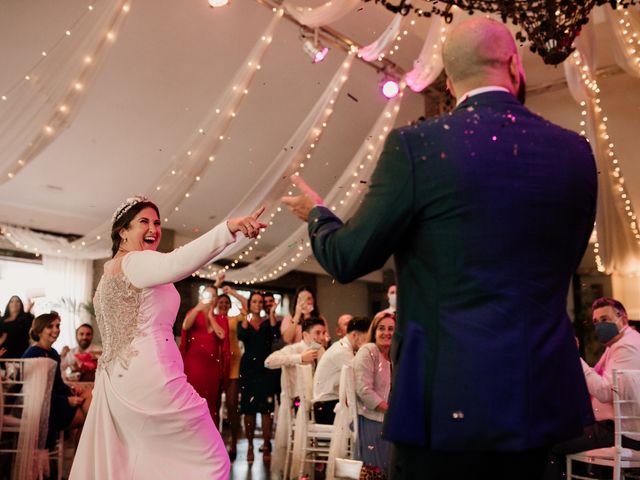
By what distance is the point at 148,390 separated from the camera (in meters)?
2.73

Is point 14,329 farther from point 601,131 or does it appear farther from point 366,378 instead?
point 601,131

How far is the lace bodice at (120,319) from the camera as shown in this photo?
2.82 meters

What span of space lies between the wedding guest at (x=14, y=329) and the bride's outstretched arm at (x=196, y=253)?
479cm

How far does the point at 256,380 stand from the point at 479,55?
5.95 m

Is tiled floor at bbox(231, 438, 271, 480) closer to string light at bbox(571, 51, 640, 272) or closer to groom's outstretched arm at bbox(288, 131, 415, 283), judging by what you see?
string light at bbox(571, 51, 640, 272)

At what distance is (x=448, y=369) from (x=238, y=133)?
734 centimetres

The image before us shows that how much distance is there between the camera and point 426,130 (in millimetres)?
1208

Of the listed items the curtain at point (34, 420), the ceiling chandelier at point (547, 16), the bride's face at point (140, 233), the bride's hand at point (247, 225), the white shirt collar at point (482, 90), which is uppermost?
the ceiling chandelier at point (547, 16)

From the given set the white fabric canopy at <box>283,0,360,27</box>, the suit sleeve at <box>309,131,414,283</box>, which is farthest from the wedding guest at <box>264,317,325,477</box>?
the suit sleeve at <box>309,131,414,283</box>

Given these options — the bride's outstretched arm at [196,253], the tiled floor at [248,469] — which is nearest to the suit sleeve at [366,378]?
the tiled floor at [248,469]

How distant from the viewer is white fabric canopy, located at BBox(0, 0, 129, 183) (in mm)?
4066

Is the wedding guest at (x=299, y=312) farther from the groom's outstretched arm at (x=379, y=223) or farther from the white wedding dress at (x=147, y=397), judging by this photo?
the groom's outstretched arm at (x=379, y=223)

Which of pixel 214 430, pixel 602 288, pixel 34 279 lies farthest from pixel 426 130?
pixel 602 288

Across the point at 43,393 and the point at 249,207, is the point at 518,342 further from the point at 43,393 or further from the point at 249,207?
the point at 249,207
